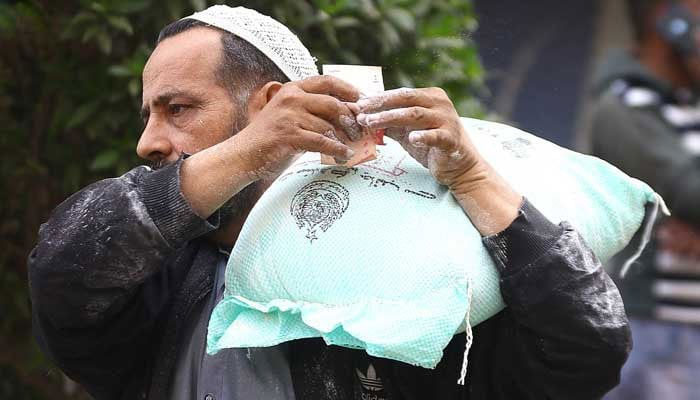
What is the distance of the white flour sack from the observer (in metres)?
1.95

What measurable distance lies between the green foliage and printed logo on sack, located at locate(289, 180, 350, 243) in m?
1.17

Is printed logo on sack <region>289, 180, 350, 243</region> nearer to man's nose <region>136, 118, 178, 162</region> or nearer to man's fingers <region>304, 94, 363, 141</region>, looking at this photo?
man's fingers <region>304, 94, 363, 141</region>

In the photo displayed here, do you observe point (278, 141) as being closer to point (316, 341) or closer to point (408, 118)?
point (408, 118)

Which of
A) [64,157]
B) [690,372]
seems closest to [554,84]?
[690,372]

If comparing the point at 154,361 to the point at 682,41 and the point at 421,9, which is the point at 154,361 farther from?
the point at 682,41

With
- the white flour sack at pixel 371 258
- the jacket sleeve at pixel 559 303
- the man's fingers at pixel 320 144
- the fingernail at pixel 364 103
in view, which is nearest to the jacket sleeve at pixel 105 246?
the white flour sack at pixel 371 258

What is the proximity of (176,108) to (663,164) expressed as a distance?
8.78 ft

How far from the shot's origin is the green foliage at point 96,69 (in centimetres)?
327

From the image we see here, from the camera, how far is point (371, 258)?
6.53 ft

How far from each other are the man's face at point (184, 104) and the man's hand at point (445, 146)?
1.57 ft

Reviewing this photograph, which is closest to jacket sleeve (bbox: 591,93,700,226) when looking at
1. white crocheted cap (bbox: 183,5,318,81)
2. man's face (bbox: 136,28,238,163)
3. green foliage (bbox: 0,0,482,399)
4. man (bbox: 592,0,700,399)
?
man (bbox: 592,0,700,399)

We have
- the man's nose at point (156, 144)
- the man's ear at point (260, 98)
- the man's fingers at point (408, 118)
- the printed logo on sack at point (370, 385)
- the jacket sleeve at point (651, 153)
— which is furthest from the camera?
the jacket sleeve at point (651, 153)

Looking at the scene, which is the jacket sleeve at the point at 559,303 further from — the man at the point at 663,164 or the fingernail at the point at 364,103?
the man at the point at 663,164

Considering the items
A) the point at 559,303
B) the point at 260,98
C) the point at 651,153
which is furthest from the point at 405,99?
the point at 651,153
